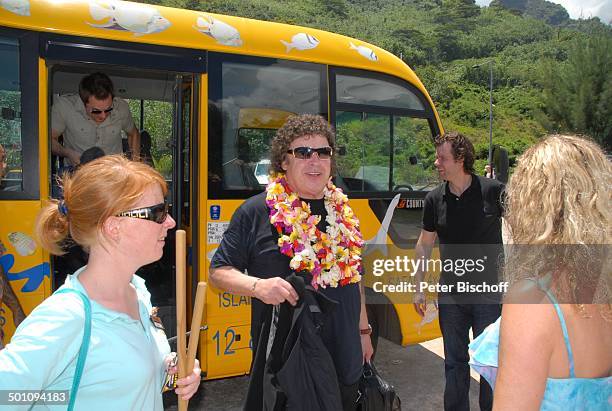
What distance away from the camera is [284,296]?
203 cm

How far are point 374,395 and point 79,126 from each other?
9.60 feet

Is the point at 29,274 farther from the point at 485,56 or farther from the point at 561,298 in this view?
the point at 485,56

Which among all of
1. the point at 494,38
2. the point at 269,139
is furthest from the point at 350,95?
the point at 494,38

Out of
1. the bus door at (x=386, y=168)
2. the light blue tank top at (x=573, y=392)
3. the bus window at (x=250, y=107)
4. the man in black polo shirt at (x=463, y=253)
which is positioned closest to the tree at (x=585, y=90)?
the bus door at (x=386, y=168)

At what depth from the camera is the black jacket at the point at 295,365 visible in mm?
1975

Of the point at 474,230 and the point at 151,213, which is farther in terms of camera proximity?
the point at 474,230

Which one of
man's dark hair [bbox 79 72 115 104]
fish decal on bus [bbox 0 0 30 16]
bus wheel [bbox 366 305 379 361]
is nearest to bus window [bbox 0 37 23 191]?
fish decal on bus [bbox 0 0 30 16]

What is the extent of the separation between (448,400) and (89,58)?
127 inches

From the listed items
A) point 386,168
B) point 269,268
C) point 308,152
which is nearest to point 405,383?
point 386,168

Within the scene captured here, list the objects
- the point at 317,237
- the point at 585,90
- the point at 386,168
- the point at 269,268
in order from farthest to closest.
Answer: the point at 585,90, the point at 386,168, the point at 317,237, the point at 269,268

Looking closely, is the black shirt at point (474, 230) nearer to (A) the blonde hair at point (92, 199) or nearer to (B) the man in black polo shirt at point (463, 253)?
(B) the man in black polo shirt at point (463, 253)

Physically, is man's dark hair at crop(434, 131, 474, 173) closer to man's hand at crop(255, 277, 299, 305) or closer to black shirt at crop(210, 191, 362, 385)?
black shirt at crop(210, 191, 362, 385)

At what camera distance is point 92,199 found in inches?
55.6

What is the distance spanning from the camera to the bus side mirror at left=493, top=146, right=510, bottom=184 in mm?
3549
